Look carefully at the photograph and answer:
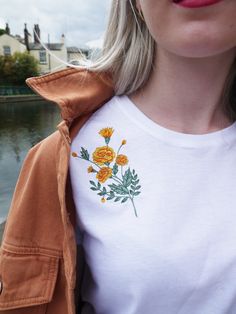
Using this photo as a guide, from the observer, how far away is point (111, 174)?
0.83 m

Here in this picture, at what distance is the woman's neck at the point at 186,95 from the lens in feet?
2.73

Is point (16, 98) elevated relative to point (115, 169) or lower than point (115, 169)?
lower

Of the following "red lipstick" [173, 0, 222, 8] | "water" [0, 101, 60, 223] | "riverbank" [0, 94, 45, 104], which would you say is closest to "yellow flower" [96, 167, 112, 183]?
"red lipstick" [173, 0, 222, 8]

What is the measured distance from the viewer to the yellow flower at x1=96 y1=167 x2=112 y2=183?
83cm

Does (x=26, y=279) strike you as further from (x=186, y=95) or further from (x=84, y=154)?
(x=186, y=95)

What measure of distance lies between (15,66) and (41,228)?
96.5 feet

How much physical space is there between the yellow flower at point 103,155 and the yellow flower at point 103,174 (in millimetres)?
18

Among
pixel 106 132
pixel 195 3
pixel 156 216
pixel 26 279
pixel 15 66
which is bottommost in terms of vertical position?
pixel 15 66

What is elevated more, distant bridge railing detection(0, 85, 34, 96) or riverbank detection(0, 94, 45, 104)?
distant bridge railing detection(0, 85, 34, 96)

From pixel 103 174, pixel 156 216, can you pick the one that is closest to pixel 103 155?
pixel 103 174

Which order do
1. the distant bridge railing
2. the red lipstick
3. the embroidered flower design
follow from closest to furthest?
1. the red lipstick
2. the embroidered flower design
3. the distant bridge railing

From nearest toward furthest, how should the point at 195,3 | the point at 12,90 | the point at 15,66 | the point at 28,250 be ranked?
1. the point at 195,3
2. the point at 28,250
3. the point at 15,66
4. the point at 12,90

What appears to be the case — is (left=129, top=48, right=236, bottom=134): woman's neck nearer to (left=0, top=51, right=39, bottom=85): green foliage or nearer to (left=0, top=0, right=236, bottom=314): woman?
(left=0, top=0, right=236, bottom=314): woman

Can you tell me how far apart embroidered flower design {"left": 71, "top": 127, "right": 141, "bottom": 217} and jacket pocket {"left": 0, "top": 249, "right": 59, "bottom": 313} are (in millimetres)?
223
